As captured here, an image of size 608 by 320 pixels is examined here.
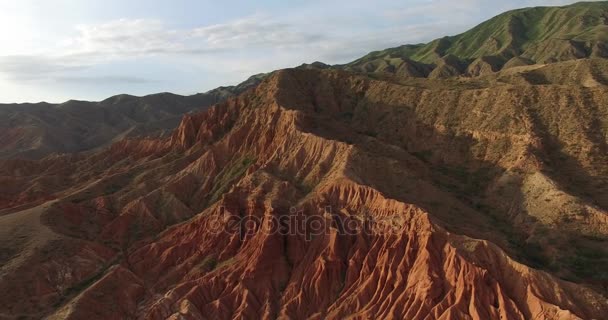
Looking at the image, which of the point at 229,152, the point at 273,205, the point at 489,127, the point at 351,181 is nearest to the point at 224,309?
the point at 273,205

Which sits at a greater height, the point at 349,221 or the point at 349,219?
the point at 349,219

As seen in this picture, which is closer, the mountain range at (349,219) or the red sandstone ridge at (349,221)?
the red sandstone ridge at (349,221)

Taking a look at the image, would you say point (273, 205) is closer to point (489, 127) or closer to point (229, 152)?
point (229, 152)

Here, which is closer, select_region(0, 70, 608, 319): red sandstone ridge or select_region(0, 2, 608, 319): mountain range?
select_region(0, 70, 608, 319): red sandstone ridge

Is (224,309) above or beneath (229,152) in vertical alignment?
beneath
